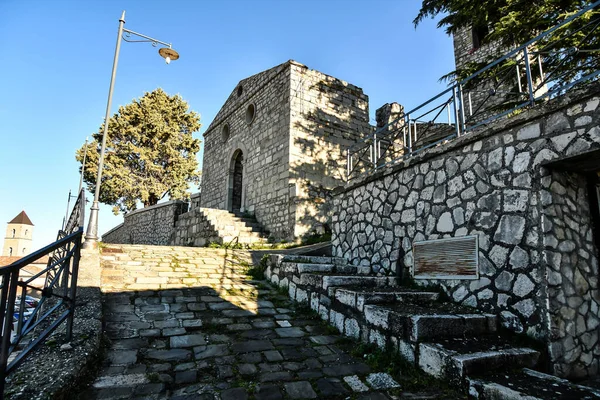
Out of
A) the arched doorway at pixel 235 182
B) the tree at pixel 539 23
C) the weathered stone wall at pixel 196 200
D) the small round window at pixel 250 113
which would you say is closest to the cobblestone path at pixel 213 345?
the tree at pixel 539 23

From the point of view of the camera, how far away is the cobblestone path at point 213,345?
2.36 meters

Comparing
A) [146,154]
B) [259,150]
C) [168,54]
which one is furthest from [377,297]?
[146,154]

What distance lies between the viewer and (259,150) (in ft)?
37.0

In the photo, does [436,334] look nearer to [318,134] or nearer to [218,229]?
[218,229]

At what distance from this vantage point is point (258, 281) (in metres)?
5.48

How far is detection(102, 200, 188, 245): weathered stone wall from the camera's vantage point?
12.9 m

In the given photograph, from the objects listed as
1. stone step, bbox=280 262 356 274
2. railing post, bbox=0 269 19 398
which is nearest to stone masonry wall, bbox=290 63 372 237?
stone step, bbox=280 262 356 274

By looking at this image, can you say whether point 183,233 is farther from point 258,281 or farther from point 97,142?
point 97,142

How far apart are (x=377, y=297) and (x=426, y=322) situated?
795 mm

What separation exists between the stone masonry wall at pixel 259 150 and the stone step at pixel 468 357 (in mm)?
6722

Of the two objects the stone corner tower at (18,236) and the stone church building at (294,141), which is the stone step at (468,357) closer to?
the stone church building at (294,141)

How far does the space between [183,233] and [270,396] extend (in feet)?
33.4

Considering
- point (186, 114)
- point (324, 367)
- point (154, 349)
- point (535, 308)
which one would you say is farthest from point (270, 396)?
point (186, 114)

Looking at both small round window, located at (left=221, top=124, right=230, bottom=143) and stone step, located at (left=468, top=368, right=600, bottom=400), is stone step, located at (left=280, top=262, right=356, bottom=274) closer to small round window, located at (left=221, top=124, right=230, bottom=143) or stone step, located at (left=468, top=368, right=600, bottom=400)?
stone step, located at (left=468, top=368, right=600, bottom=400)
